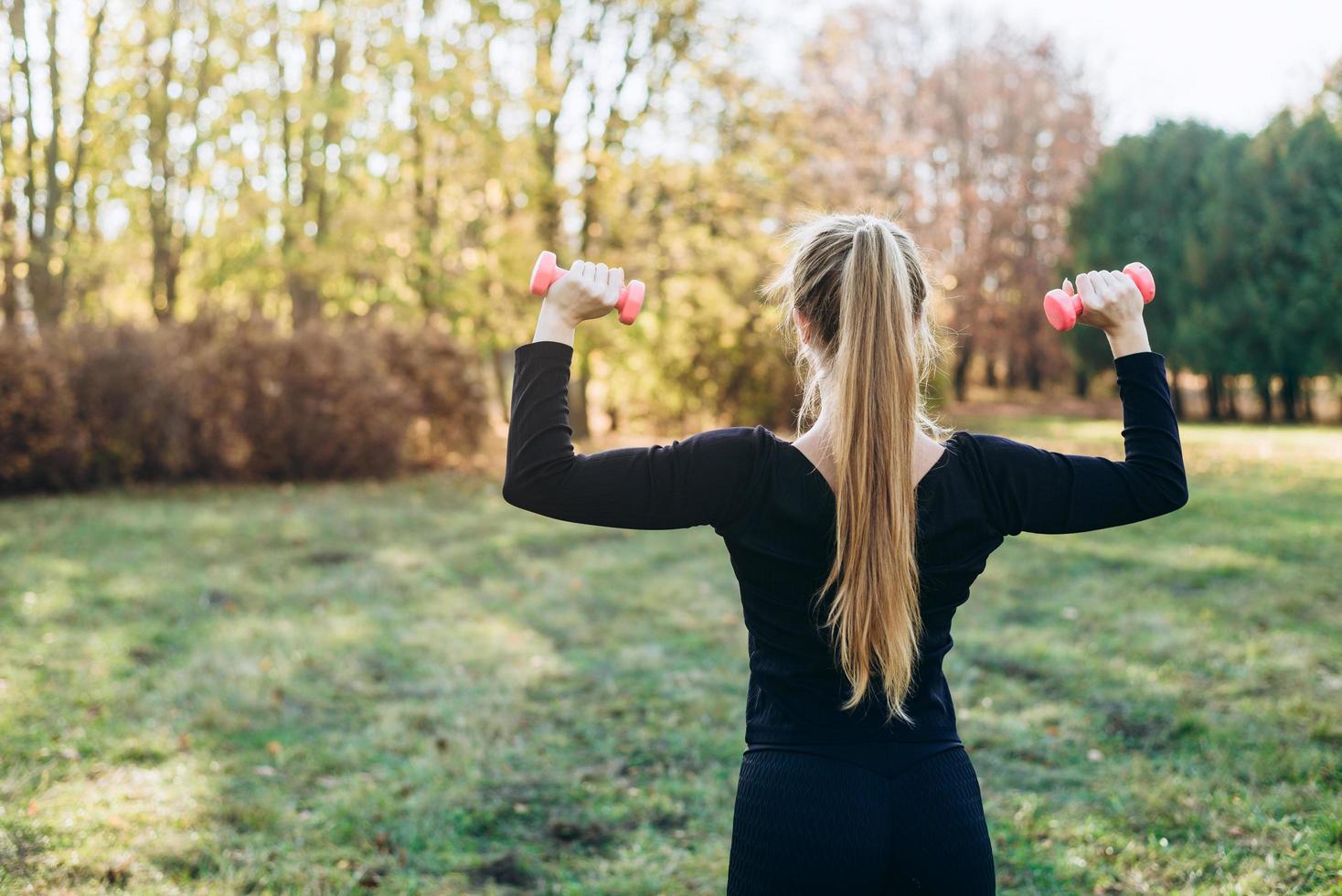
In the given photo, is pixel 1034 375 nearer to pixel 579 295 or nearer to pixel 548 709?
pixel 548 709

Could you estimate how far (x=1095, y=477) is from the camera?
1951mm

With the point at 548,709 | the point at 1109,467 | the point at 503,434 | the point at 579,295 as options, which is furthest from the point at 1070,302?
the point at 503,434

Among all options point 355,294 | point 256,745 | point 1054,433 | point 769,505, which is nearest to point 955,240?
point 1054,433

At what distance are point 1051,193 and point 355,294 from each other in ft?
65.8

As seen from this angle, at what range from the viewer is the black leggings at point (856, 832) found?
177 cm

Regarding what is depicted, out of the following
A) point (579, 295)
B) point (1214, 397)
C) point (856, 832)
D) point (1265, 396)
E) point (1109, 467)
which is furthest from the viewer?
point (1214, 397)

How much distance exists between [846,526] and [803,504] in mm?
82

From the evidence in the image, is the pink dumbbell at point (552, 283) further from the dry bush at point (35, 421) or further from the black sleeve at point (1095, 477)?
the dry bush at point (35, 421)

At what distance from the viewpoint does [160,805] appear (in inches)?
165

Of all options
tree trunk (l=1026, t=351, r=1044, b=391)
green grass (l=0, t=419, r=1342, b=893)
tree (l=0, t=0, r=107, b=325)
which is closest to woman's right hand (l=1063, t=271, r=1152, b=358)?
green grass (l=0, t=419, r=1342, b=893)

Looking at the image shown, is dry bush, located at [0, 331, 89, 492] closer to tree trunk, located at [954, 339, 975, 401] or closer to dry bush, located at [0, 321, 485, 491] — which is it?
dry bush, located at [0, 321, 485, 491]

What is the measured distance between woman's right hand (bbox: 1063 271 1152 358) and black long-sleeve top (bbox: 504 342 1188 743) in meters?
0.04

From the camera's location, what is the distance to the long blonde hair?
1.82 m

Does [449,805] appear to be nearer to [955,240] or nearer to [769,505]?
[769,505]
